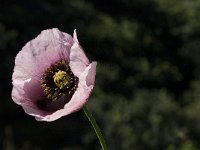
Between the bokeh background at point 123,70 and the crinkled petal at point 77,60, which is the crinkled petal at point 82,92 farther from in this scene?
the bokeh background at point 123,70

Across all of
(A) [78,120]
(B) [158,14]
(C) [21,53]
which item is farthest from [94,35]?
(C) [21,53]

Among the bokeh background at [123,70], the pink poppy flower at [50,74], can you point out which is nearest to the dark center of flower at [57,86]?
the pink poppy flower at [50,74]

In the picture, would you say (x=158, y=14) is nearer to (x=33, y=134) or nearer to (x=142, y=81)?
(x=142, y=81)

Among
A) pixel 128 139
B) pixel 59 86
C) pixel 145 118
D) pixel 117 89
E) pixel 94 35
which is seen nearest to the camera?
pixel 59 86

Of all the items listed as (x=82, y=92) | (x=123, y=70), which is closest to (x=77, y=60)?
(x=82, y=92)

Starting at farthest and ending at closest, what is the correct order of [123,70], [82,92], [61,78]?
[123,70], [61,78], [82,92]

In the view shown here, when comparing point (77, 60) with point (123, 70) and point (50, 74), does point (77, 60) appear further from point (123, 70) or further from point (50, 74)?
point (123, 70)
